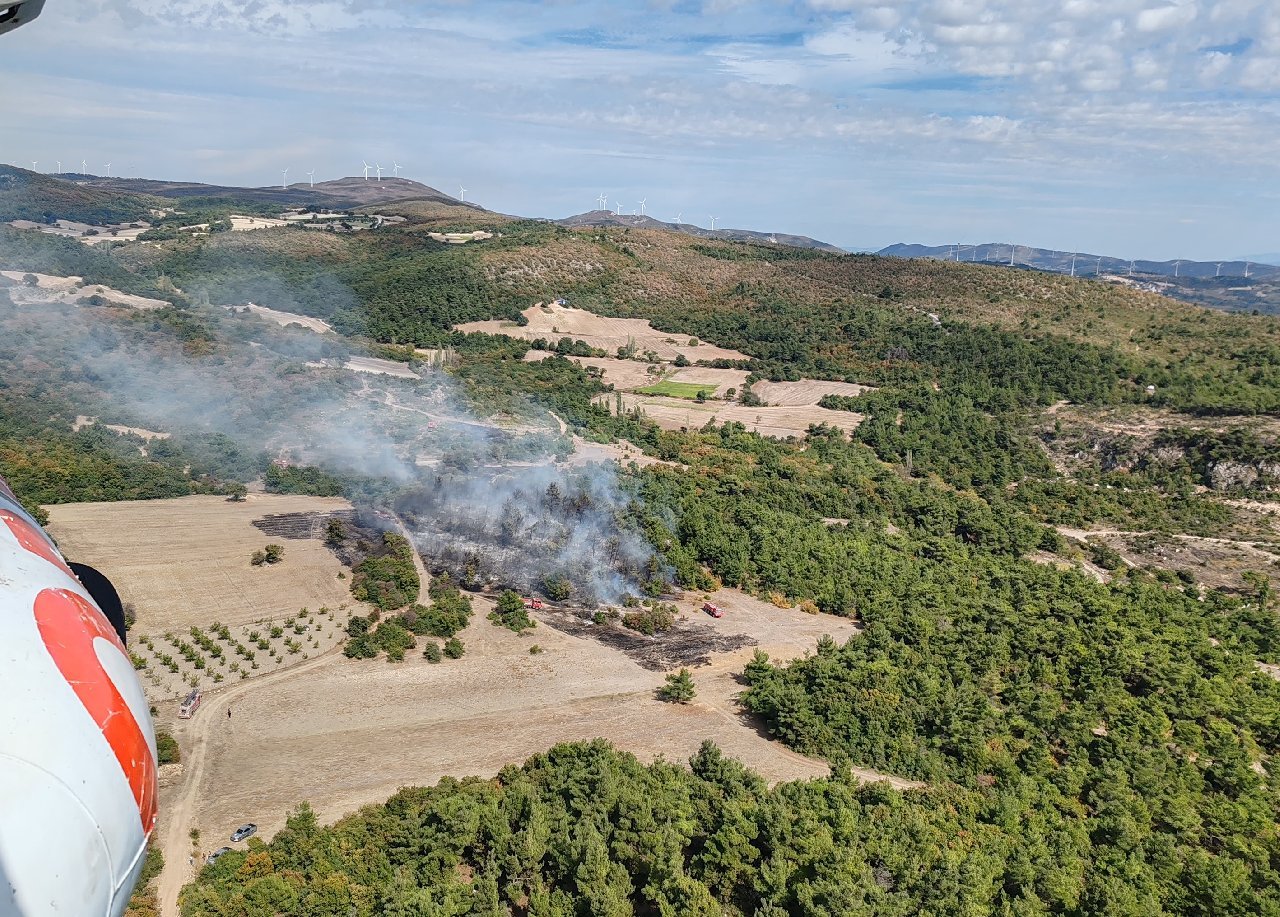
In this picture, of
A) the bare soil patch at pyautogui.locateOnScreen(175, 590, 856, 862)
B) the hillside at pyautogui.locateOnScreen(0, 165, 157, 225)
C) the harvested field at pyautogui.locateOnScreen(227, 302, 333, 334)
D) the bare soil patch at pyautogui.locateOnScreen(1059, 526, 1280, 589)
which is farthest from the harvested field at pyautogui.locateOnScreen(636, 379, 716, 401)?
the hillside at pyautogui.locateOnScreen(0, 165, 157, 225)

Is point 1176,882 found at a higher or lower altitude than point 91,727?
lower

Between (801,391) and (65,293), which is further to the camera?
(801,391)

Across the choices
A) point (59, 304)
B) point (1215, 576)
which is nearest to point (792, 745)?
point (1215, 576)

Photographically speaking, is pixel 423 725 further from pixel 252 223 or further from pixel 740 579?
pixel 252 223

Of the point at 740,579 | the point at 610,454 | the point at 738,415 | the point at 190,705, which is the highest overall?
the point at 738,415

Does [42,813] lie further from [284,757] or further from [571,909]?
[284,757]

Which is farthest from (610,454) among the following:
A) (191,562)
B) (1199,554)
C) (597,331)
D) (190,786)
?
(597,331)

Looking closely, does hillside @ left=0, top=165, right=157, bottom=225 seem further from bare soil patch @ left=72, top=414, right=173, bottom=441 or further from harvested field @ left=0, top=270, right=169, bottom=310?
bare soil patch @ left=72, top=414, right=173, bottom=441
